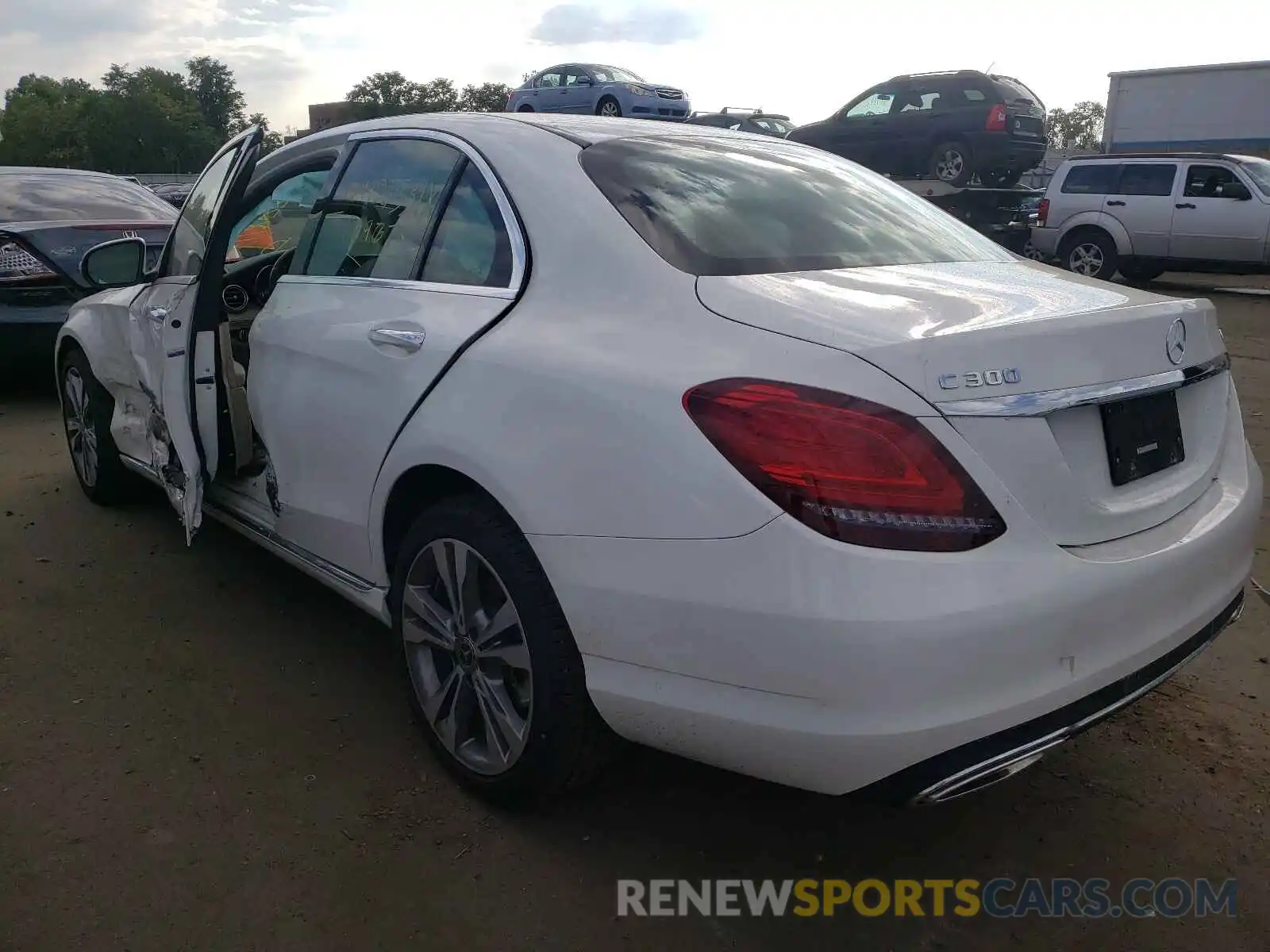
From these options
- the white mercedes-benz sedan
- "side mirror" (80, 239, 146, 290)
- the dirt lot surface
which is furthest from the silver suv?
"side mirror" (80, 239, 146, 290)

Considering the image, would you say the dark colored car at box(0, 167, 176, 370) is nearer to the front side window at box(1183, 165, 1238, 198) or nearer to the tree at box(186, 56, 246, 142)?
the front side window at box(1183, 165, 1238, 198)

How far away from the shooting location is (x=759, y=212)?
8.53 feet

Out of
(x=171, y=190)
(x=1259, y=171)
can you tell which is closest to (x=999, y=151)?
(x=1259, y=171)

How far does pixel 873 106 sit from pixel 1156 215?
405 centimetres

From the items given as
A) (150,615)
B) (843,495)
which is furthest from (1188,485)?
(150,615)

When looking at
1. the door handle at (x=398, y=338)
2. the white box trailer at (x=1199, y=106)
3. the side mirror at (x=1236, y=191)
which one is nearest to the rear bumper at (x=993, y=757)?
the door handle at (x=398, y=338)

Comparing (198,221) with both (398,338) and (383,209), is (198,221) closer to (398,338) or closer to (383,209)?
(383,209)

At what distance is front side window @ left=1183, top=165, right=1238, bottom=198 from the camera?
531 inches

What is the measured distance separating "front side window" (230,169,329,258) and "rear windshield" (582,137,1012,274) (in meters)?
1.29

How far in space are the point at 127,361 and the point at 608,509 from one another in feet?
9.61

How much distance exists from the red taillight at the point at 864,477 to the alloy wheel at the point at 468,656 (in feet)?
2.52

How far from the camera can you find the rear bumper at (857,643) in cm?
179

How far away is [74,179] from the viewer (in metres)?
8.04

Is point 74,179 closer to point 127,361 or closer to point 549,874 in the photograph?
point 127,361
